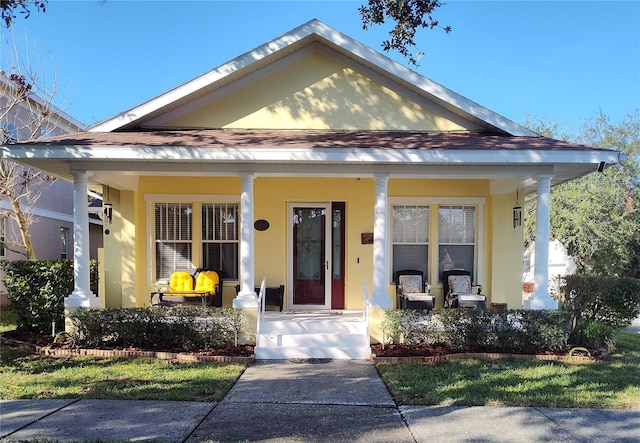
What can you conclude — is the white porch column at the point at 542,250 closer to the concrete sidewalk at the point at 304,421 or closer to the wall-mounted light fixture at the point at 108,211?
the concrete sidewalk at the point at 304,421

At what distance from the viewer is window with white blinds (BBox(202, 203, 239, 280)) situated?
935cm

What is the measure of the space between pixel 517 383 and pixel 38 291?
799 cm

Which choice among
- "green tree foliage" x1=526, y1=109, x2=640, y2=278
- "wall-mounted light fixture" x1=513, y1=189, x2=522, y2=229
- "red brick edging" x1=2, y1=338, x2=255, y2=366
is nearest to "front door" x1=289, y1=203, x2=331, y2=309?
"red brick edging" x1=2, y1=338, x2=255, y2=366

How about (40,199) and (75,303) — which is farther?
(40,199)

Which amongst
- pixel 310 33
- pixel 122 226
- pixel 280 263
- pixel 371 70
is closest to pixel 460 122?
pixel 371 70

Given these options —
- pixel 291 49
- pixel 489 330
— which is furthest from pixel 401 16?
pixel 489 330

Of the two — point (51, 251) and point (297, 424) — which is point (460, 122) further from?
point (51, 251)

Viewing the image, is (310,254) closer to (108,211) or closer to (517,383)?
(108,211)

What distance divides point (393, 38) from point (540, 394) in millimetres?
6211

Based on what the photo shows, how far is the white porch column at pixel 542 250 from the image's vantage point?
7156 millimetres

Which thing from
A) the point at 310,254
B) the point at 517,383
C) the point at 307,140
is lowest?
the point at 517,383

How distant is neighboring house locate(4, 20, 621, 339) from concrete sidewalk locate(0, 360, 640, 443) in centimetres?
256

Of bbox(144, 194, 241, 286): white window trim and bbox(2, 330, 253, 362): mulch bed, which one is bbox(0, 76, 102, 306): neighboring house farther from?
bbox(2, 330, 253, 362): mulch bed

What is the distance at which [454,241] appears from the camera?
942 cm
